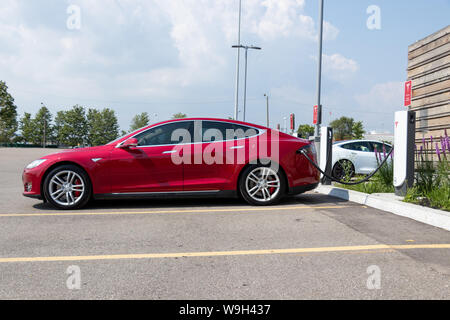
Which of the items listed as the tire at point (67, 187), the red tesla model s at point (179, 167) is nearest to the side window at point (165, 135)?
the red tesla model s at point (179, 167)

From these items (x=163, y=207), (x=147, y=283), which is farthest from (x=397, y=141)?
(x=147, y=283)

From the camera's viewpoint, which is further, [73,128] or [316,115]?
[73,128]

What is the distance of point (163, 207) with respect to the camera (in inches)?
253

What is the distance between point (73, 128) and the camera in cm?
10594

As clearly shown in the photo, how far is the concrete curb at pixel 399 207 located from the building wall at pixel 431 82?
2806 millimetres

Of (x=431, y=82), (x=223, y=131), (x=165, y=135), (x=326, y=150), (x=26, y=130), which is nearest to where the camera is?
(x=165, y=135)

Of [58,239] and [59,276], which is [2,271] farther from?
[58,239]

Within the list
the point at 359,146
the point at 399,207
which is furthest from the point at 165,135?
the point at 359,146

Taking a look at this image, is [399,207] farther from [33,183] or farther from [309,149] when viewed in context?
[33,183]

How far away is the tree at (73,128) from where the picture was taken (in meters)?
106

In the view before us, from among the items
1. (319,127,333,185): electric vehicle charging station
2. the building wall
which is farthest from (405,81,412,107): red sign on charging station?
(319,127,333,185): electric vehicle charging station

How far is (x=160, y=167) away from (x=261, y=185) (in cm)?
169

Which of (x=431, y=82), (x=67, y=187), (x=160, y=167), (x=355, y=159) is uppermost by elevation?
(x=431, y=82)

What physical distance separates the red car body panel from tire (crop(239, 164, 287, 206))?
0.12 m
